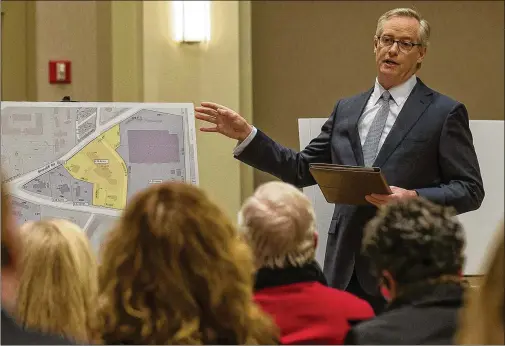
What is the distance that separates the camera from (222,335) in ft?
6.34

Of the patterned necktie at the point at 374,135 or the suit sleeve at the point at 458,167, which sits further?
the patterned necktie at the point at 374,135

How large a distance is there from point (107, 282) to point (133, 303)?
0.08m

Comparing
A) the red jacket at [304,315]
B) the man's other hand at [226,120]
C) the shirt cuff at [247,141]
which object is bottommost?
the red jacket at [304,315]

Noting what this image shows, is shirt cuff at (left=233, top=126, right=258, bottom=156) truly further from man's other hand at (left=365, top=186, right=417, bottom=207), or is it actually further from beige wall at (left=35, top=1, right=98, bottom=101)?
beige wall at (left=35, top=1, right=98, bottom=101)

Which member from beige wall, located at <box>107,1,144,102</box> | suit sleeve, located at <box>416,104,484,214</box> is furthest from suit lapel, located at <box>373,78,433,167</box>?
beige wall, located at <box>107,1,144,102</box>

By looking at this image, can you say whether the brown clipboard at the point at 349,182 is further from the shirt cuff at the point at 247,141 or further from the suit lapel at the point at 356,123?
the shirt cuff at the point at 247,141

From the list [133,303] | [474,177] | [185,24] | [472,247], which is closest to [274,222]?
[133,303]

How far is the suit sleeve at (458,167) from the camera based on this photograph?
3.29 meters

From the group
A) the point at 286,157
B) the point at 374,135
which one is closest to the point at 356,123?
the point at 374,135

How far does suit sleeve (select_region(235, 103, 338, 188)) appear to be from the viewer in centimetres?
356

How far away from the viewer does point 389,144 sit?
3.43 metres

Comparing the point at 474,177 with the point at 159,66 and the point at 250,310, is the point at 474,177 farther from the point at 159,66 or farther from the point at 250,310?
the point at 159,66

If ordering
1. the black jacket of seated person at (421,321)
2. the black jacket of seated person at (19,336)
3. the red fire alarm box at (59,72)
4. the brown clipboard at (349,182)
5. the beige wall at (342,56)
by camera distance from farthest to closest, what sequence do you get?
the beige wall at (342,56)
the red fire alarm box at (59,72)
the brown clipboard at (349,182)
the black jacket of seated person at (421,321)
the black jacket of seated person at (19,336)

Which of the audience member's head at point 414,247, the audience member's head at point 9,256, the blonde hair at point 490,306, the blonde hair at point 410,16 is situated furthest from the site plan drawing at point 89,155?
the blonde hair at point 490,306
